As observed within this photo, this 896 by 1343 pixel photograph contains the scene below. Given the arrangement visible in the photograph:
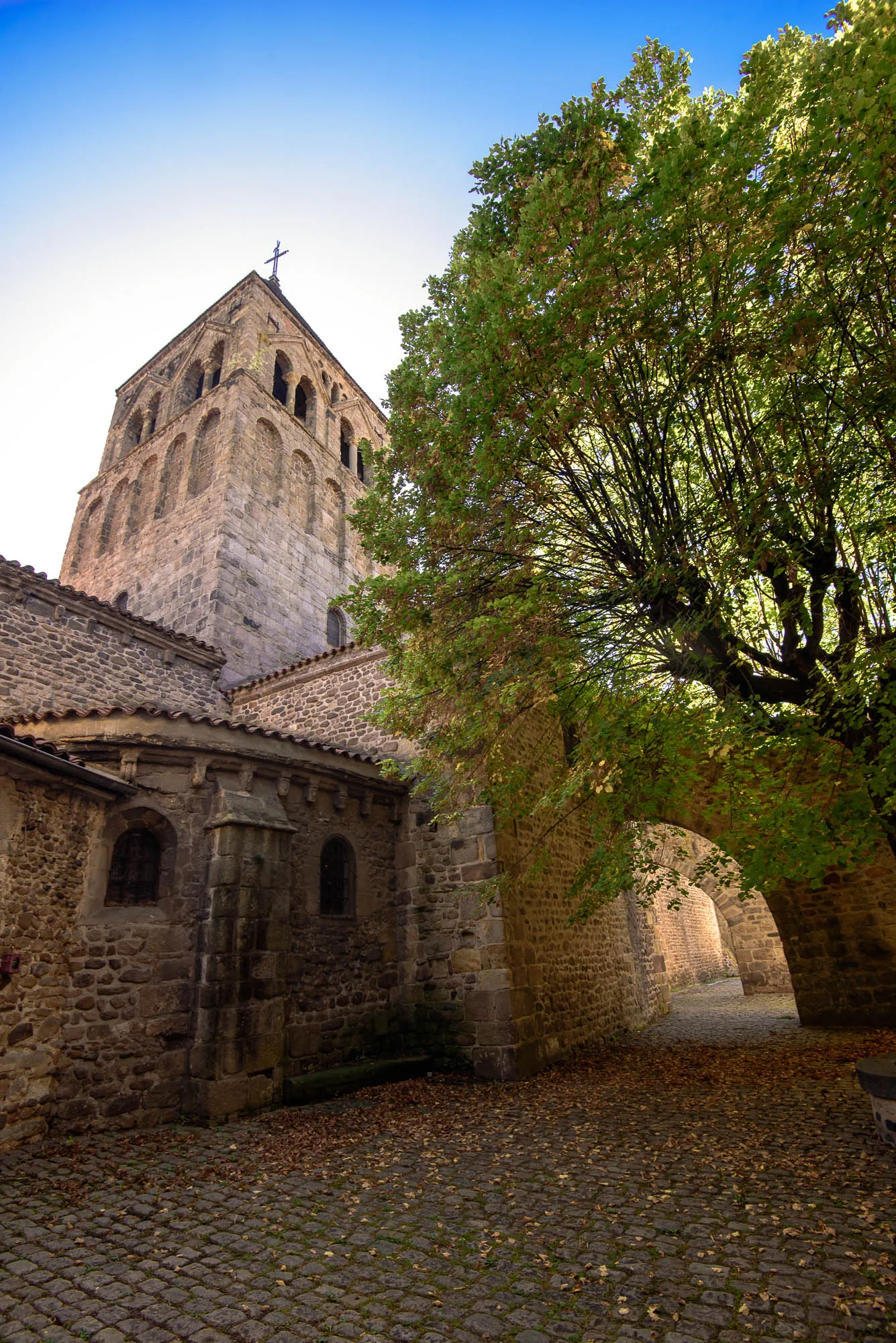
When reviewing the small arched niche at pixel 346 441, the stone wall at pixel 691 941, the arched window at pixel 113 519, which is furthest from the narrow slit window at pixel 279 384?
the stone wall at pixel 691 941

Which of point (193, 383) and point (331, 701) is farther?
point (193, 383)

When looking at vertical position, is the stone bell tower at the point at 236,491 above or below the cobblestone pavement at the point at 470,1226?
above

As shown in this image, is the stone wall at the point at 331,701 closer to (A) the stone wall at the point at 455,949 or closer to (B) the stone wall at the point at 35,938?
(A) the stone wall at the point at 455,949

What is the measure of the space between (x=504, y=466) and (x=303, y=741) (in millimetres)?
4894

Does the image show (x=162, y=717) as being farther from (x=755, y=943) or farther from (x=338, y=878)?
(x=755, y=943)

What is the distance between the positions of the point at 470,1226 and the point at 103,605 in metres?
11.1

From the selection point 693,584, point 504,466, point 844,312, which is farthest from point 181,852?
point 844,312

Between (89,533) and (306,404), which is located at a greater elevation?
(306,404)

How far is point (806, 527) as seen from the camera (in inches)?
218

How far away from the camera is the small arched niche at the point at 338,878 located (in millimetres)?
8602

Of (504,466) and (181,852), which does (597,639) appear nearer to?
(504,466)

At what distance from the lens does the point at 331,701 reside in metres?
11.9

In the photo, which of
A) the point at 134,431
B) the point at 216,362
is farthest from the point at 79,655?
the point at 134,431

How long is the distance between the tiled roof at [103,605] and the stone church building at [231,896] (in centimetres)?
5
